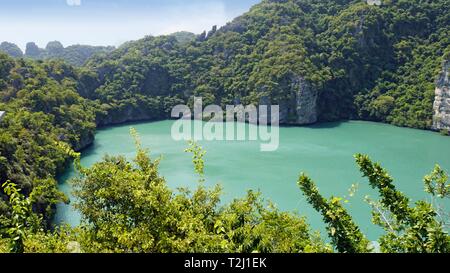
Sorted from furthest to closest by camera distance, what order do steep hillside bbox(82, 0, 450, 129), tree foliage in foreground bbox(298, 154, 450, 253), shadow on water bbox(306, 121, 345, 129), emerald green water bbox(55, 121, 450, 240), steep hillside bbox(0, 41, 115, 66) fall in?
steep hillside bbox(0, 41, 115, 66) < steep hillside bbox(82, 0, 450, 129) < shadow on water bbox(306, 121, 345, 129) < emerald green water bbox(55, 121, 450, 240) < tree foliage in foreground bbox(298, 154, 450, 253)

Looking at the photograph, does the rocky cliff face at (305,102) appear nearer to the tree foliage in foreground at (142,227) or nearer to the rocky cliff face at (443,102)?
the rocky cliff face at (443,102)

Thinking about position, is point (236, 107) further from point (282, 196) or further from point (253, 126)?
point (282, 196)

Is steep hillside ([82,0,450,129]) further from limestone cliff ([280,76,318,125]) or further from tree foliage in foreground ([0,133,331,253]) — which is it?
tree foliage in foreground ([0,133,331,253])

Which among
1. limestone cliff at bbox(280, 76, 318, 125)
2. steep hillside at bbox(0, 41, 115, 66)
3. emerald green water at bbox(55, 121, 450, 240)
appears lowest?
emerald green water at bbox(55, 121, 450, 240)

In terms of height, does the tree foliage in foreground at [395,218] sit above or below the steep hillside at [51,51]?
below

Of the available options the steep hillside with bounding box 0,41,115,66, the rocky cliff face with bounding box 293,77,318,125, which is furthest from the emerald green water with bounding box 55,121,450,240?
the steep hillside with bounding box 0,41,115,66

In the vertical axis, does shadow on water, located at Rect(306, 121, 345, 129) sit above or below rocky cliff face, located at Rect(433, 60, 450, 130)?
below

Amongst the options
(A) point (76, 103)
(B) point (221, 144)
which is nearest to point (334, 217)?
(B) point (221, 144)

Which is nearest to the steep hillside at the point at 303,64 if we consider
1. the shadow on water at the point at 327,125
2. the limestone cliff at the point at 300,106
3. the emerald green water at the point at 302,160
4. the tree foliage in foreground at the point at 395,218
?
the limestone cliff at the point at 300,106
